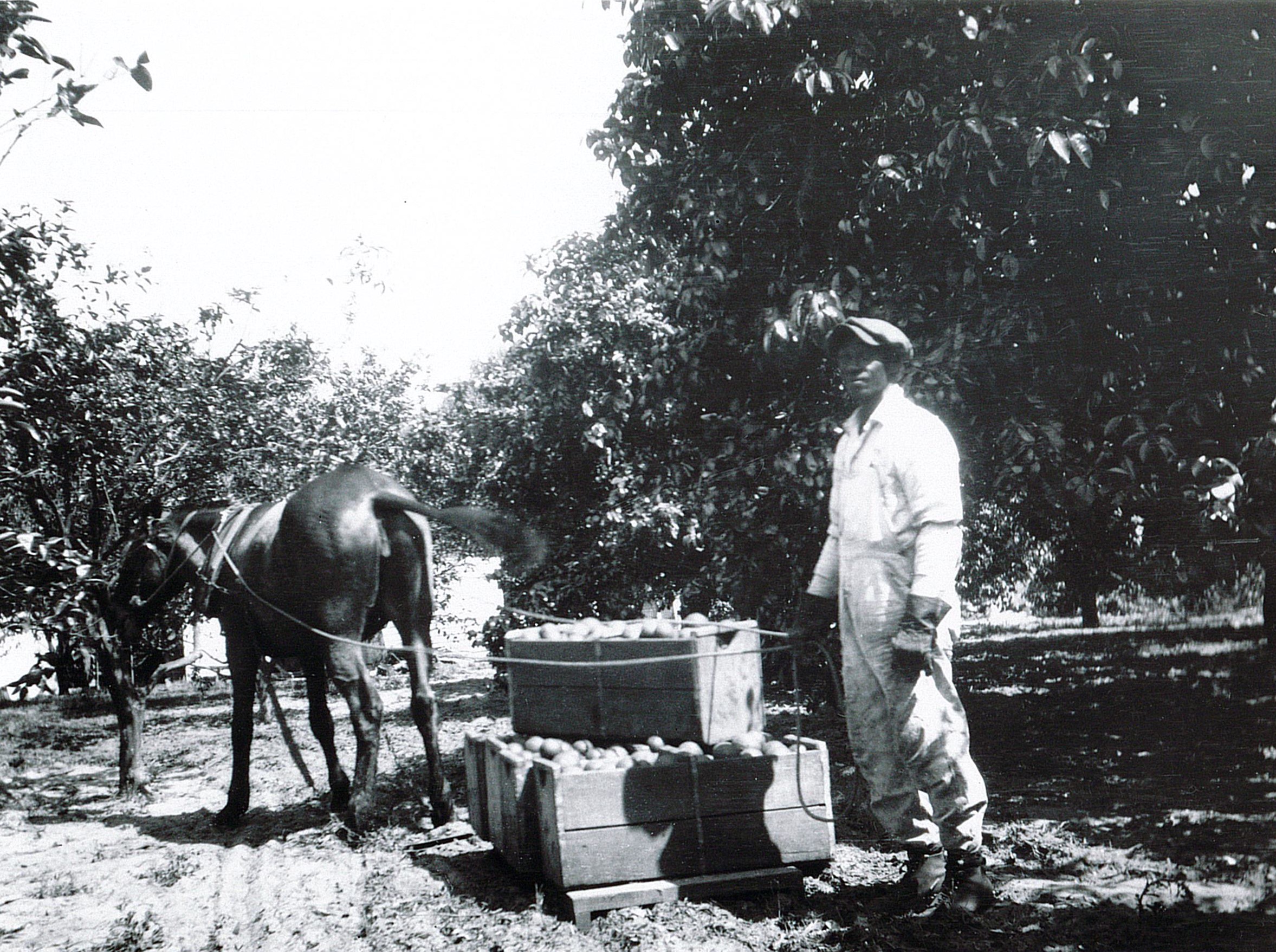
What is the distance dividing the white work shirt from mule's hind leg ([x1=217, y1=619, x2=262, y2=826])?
4.04m

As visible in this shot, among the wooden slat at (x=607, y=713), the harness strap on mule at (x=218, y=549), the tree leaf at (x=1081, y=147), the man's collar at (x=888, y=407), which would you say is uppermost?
the tree leaf at (x=1081, y=147)

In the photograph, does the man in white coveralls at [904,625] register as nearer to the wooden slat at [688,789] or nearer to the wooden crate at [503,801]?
the wooden slat at [688,789]

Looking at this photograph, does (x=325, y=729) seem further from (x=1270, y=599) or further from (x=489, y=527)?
(x=1270, y=599)

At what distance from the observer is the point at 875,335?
12.8 feet

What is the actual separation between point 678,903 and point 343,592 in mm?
2748

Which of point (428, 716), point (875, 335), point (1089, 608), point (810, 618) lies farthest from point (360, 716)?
point (1089, 608)

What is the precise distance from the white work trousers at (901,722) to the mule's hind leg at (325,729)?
3685 millimetres

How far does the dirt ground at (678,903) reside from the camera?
3.64 m

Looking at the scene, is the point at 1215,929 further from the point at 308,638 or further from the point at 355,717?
the point at 308,638

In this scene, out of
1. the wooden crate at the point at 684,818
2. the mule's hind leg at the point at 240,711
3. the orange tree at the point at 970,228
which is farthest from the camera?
the mule's hind leg at the point at 240,711

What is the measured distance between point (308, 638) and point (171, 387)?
3963 millimetres

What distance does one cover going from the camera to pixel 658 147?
22.7ft

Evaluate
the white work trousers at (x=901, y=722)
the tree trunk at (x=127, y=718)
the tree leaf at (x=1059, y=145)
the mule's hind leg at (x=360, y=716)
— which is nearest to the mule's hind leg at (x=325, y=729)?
the mule's hind leg at (x=360, y=716)

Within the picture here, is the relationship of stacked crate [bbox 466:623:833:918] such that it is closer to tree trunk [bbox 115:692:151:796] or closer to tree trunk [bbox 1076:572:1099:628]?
tree trunk [bbox 115:692:151:796]
